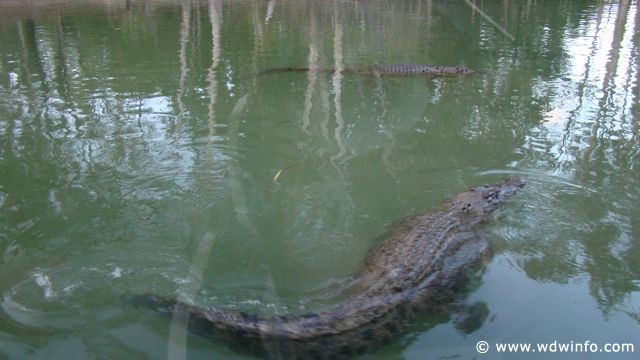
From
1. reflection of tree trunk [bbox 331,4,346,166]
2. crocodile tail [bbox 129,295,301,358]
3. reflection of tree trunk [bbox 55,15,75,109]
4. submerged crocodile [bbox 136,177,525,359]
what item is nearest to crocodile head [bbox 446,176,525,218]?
submerged crocodile [bbox 136,177,525,359]

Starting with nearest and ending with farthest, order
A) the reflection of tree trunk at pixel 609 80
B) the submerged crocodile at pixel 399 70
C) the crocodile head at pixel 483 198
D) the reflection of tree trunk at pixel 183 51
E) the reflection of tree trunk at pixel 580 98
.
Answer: the crocodile head at pixel 483 198 → the reflection of tree trunk at pixel 580 98 → the reflection of tree trunk at pixel 609 80 → the reflection of tree trunk at pixel 183 51 → the submerged crocodile at pixel 399 70

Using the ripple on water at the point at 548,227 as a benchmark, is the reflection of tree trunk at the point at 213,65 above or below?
above

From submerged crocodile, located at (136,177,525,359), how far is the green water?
0.45 feet

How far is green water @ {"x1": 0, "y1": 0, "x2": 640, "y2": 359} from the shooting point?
3857 millimetres

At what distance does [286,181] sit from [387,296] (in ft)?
8.09

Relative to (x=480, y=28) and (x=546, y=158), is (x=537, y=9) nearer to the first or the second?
(x=480, y=28)

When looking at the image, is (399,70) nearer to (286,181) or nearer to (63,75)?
(286,181)

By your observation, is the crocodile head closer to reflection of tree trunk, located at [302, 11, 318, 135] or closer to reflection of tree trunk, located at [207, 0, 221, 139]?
reflection of tree trunk, located at [302, 11, 318, 135]

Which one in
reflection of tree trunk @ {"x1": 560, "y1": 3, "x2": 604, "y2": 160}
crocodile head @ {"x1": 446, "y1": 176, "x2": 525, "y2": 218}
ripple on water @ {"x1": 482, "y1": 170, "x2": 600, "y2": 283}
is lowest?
ripple on water @ {"x1": 482, "y1": 170, "x2": 600, "y2": 283}

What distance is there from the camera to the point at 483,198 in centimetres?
536

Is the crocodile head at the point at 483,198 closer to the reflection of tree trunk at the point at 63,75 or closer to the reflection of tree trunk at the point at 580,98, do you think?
the reflection of tree trunk at the point at 580,98

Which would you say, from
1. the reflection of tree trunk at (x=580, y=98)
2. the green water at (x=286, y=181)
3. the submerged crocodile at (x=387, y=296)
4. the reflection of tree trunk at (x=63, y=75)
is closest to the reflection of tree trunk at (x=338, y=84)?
the green water at (x=286, y=181)

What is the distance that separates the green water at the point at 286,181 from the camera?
152 inches

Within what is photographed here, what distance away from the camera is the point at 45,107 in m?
8.23
